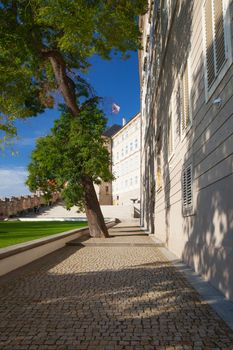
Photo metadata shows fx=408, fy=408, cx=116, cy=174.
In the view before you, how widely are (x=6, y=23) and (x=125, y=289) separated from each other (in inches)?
338

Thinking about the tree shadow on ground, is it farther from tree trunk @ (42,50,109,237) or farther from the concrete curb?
tree trunk @ (42,50,109,237)

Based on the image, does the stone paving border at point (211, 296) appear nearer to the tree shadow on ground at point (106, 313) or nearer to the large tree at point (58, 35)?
the tree shadow on ground at point (106, 313)

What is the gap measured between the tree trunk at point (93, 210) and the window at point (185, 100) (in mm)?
7521

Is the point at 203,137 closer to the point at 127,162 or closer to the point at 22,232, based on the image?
the point at 22,232

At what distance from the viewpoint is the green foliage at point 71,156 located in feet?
52.2

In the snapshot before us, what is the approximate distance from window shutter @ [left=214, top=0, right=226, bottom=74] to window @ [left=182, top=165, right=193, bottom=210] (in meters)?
3.17

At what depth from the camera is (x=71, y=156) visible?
16.3 m

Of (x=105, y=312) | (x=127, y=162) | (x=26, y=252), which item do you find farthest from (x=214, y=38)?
(x=127, y=162)

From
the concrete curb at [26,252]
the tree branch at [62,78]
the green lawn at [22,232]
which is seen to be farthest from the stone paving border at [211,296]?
the tree branch at [62,78]

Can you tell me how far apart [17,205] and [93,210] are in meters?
31.5

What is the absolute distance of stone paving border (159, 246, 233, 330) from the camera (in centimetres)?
493

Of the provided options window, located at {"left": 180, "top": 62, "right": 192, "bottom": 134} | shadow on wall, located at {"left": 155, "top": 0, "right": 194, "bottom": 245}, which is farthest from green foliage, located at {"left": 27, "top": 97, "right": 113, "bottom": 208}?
window, located at {"left": 180, "top": 62, "right": 192, "bottom": 134}

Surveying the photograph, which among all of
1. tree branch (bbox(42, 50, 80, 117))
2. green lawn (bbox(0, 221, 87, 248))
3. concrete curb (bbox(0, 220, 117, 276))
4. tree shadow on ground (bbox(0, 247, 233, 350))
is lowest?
tree shadow on ground (bbox(0, 247, 233, 350))

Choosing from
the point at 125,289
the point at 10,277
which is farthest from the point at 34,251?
the point at 125,289
